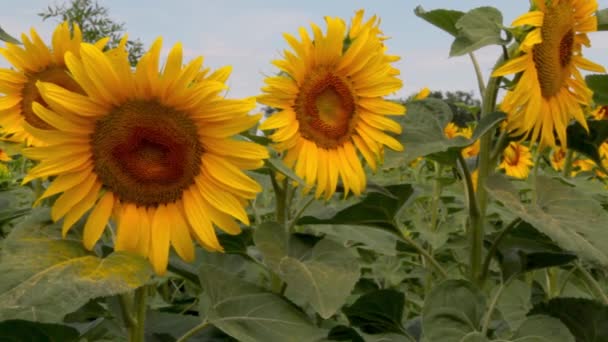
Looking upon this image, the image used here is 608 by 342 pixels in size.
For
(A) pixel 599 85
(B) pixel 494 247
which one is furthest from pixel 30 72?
(A) pixel 599 85

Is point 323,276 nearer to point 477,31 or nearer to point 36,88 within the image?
point 477,31

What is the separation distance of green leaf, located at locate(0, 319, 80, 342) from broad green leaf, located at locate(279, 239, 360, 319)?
336mm

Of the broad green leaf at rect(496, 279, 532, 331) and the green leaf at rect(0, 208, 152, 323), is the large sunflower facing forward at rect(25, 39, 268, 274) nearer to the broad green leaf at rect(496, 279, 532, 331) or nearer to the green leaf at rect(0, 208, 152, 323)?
the green leaf at rect(0, 208, 152, 323)

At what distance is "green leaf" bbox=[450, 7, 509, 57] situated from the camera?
4.68 feet

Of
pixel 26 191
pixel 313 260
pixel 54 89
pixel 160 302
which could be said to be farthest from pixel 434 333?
pixel 26 191

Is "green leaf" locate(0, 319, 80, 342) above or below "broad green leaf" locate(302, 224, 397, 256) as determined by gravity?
below

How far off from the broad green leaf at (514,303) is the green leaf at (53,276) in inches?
37.1

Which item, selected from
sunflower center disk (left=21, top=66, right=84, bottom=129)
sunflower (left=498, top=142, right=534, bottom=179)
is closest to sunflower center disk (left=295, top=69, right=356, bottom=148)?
sunflower center disk (left=21, top=66, right=84, bottom=129)

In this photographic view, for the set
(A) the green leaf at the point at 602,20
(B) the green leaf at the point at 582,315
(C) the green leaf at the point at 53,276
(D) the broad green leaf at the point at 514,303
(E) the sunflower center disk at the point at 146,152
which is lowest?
(D) the broad green leaf at the point at 514,303

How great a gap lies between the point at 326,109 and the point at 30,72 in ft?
1.98

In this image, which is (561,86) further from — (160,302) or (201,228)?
(160,302)

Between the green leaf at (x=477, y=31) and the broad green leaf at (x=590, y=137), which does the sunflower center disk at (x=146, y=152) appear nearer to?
the green leaf at (x=477, y=31)

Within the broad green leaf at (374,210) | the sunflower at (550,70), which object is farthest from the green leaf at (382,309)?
the sunflower at (550,70)

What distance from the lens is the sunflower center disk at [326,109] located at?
61.4 inches
